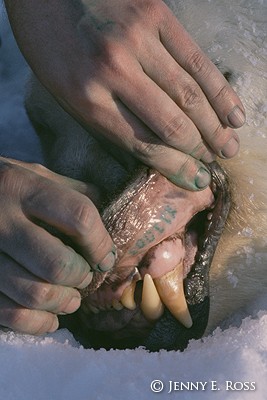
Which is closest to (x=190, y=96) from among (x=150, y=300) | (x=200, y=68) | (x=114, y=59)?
(x=200, y=68)

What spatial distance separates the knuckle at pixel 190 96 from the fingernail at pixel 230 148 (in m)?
0.12

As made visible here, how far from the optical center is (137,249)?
1.76m

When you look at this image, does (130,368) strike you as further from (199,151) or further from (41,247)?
(199,151)

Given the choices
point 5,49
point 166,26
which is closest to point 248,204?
point 166,26

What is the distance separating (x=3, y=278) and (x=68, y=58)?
444 millimetres

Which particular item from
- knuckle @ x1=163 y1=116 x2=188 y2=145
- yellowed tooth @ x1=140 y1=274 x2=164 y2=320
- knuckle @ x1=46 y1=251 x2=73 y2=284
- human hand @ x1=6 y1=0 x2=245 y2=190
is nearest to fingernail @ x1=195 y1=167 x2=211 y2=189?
human hand @ x1=6 y1=0 x2=245 y2=190

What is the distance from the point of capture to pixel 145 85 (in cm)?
163

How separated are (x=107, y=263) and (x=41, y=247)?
6.0 inches

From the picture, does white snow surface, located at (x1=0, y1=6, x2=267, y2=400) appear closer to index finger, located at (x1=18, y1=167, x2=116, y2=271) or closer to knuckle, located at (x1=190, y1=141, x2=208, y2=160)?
index finger, located at (x1=18, y1=167, x2=116, y2=271)

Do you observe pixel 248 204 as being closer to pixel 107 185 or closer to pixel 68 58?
pixel 107 185

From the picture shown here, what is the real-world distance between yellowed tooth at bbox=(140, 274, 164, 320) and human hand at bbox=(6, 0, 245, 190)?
0.70 ft

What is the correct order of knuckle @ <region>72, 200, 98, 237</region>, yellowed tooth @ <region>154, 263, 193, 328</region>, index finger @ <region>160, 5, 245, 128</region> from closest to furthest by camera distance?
1. knuckle @ <region>72, 200, 98, 237</region>
2. index finger @ <region>160, 5, 245, 128</region>
3. yellowed tooth @ <region>154, 263, 193, 328</region>

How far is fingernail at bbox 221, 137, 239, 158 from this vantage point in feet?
5.66

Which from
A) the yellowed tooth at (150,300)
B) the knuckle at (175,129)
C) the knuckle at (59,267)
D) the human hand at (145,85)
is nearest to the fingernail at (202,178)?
the human hand at (145,85)
